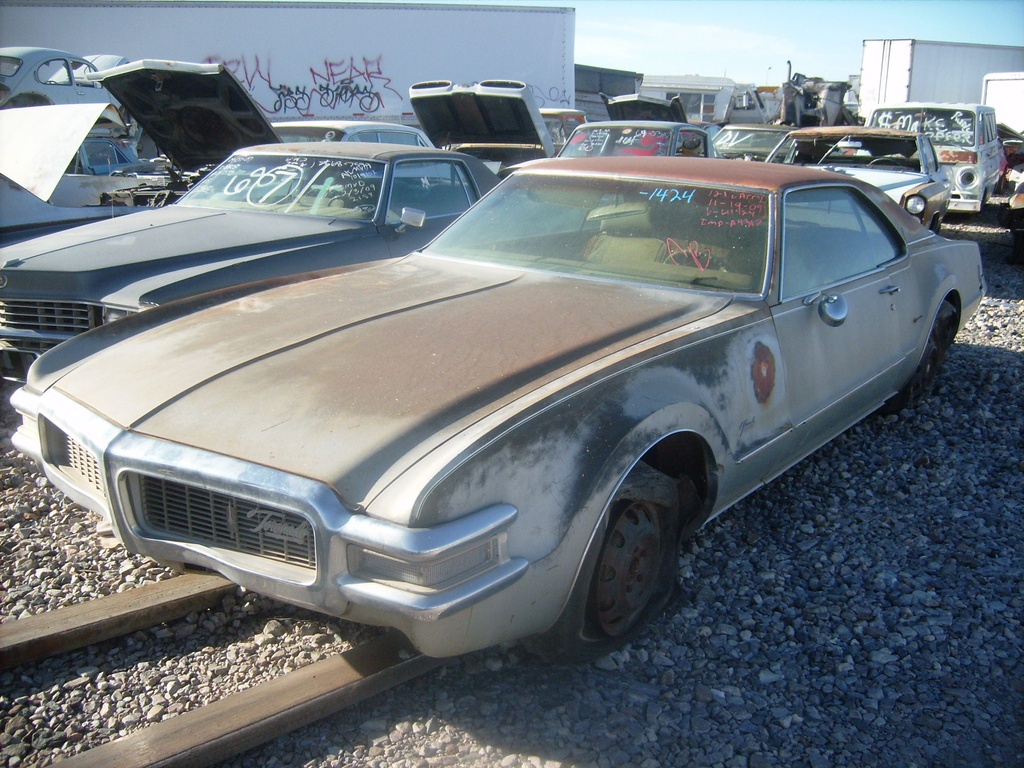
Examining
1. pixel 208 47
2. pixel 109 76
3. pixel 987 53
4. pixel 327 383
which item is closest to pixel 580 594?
pixel 327 383

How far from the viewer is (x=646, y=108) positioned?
13.0 m

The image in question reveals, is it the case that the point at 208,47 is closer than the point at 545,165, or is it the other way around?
the point at 545,165

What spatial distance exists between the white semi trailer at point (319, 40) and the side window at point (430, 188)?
11.0 m

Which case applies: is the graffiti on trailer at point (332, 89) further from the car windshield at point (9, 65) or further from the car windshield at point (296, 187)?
the car windshield at point (296, 187)

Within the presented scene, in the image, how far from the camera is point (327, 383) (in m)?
2.53

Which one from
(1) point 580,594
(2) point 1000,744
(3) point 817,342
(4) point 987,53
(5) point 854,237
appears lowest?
(2) point 1000,744

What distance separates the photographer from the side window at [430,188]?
5.81 meters

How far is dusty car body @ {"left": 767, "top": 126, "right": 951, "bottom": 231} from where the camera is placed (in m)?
9.23

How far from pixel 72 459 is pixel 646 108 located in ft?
38.2

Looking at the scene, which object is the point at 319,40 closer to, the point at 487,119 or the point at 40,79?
the point at 40,79

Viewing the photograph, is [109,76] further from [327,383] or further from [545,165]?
[327,383]

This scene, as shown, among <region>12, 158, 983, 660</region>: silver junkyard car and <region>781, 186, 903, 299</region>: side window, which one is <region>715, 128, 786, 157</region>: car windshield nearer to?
<region>781, 186, 903, 299</region>: side window

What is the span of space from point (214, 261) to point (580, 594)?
129 inches

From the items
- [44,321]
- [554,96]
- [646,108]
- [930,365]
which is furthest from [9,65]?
[930,365]
